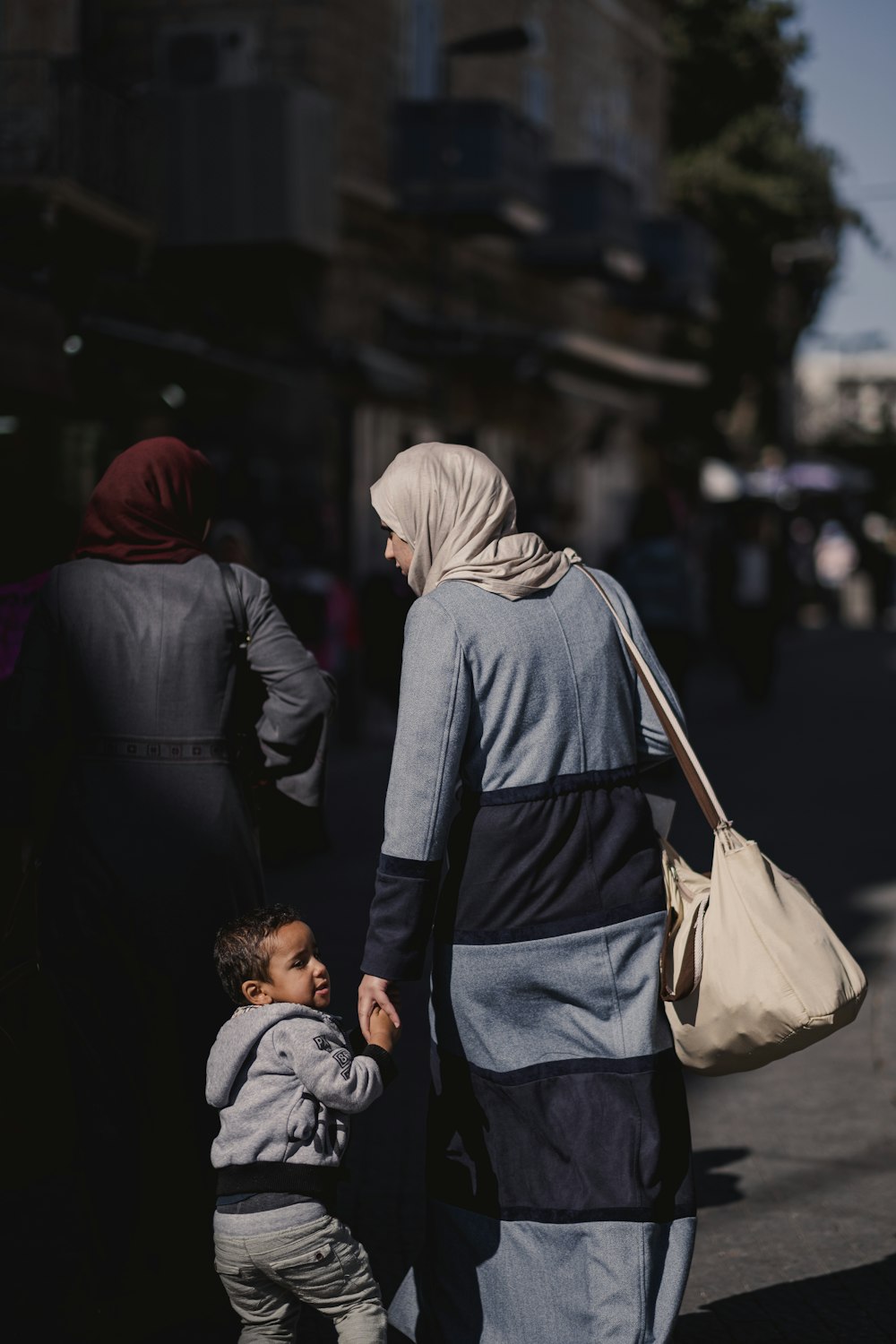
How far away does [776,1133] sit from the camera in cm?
580

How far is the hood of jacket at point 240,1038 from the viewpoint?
3465 millimetres

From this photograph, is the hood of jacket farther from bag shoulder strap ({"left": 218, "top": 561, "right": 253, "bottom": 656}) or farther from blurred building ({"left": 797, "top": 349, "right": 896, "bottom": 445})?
blurred building ({"left": 797, "top": 349, "right": 896, "bottom": 445})

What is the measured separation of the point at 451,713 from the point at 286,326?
1843 cm

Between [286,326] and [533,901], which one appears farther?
[286,326]

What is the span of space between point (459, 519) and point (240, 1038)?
941 mm

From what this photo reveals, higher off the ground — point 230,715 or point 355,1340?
point 230,715

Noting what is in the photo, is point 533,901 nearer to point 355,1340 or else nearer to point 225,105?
point 355,1340

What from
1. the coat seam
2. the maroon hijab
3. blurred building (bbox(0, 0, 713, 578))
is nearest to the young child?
the coat seam

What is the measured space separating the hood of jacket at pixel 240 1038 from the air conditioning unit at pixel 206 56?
18.1 metres

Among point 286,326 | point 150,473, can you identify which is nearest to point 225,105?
point 286,326

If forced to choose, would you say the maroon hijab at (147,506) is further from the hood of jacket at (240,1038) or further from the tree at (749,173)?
the tree at (749,173)

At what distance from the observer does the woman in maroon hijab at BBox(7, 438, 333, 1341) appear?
13.0ft

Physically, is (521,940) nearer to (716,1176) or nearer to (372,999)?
(372,999)

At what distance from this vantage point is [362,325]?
75.6ft
